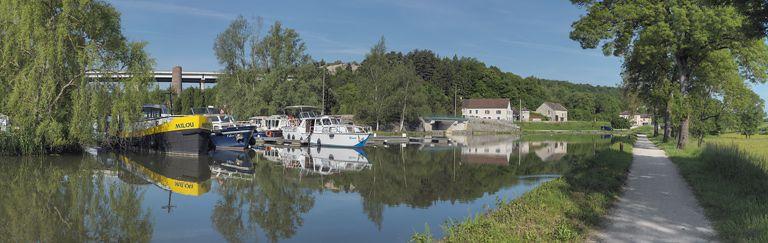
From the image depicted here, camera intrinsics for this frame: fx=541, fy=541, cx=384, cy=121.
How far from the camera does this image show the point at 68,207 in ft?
43.0

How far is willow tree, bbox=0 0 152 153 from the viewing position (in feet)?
77.6

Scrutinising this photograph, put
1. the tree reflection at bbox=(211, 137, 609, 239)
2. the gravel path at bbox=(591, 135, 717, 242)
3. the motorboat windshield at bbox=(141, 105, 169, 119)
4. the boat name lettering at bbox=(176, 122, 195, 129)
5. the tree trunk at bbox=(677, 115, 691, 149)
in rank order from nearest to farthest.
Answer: the gravel path at bbox=(591, 135, 717, 242) < the tree reflection at bbox=(211, 137, 609, 239) < the tree trunk at bbox=(677, 115, 691, 149) < the boat name lettering at bbox=(176, 122, 195, 129) < the motorboat windshield at bbox=(141, 105, 169, 119)

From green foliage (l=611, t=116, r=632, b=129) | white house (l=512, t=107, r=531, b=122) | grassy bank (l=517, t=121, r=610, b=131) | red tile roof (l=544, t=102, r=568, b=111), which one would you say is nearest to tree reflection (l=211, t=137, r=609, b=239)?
grassy bank (l=517, t=121, r=610, b=131)

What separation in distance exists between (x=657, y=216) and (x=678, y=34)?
1859 cm

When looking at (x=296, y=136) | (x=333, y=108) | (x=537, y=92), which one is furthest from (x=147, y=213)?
(x=537, y=92)

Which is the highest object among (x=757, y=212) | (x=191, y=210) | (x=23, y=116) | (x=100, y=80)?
(x=100, y=80)

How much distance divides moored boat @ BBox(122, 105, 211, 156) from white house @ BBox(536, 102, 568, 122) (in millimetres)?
108597

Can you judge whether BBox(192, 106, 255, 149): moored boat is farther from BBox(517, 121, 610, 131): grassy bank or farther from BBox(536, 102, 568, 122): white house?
BBox(536, 102, 568, 122): white house

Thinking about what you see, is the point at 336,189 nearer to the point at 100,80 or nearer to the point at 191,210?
the point at 191,210

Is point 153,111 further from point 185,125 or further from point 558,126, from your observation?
point 558,126

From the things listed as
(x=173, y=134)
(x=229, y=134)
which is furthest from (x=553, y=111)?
(x=173, y=134)

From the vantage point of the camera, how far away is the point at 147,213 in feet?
42.5

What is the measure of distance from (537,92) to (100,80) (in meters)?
126

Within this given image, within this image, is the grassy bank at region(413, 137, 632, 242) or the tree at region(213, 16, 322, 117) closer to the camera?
the grassy bank at region(413, 137, 632, 242)
